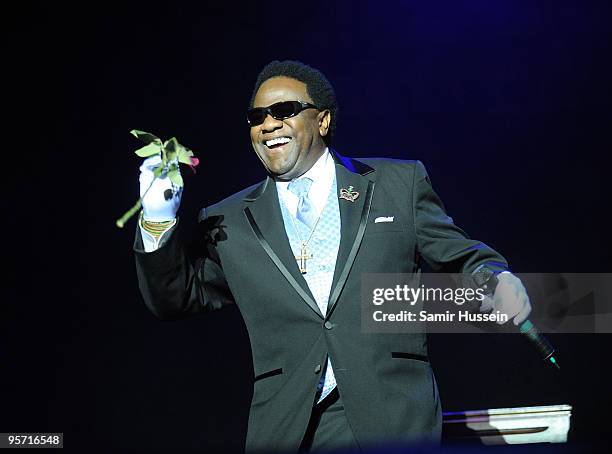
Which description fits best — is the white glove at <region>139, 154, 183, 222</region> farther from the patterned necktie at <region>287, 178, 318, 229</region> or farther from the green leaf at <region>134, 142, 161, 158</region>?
the patterned necktie at <region>287, 178, 318, 229</region>

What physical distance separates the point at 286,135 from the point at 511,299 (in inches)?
39.0

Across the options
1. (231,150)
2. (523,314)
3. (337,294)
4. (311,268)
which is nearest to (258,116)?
(311,268)

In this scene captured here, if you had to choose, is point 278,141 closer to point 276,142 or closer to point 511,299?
point 276,142

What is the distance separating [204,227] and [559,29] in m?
2.36

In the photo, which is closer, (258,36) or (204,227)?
(204,227)

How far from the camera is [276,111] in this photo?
9.56ft

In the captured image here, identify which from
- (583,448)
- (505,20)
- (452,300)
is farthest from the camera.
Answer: (505,20)

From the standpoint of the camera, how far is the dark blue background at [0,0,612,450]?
168 inches

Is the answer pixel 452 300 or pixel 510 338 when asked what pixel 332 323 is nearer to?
pixel 452 300

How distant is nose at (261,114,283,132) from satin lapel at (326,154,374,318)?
0.26 metres

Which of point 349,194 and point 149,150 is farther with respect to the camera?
point 349,194

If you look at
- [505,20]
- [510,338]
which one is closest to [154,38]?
[505,20]

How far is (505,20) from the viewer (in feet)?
14.0

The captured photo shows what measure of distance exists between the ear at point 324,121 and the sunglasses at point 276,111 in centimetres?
14
